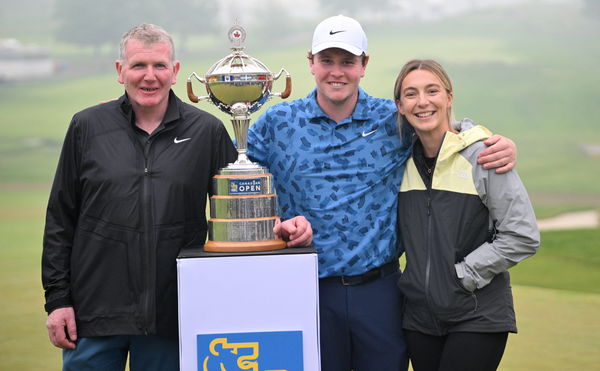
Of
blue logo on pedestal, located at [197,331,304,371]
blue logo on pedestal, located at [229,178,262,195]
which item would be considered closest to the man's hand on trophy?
blue logo on pedestal, located at [229,178,262,195]

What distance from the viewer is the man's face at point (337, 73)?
9.42ft

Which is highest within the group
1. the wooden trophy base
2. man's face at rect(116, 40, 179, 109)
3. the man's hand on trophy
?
man's face at rect(116, 40, 179, 109)

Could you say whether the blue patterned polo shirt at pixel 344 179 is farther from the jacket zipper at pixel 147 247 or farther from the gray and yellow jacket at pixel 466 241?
the jacket zipper at pixel 147 247

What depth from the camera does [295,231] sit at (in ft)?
8.77

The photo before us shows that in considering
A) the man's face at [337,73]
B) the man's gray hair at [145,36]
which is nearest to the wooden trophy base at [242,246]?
the man's face at [337,73]

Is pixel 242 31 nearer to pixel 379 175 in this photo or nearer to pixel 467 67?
pixel 379 175

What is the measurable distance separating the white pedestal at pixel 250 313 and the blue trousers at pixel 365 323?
1.00 ft

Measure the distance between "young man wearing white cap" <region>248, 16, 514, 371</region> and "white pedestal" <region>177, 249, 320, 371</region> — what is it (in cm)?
30

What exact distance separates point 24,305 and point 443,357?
5192mm

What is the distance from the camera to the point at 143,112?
109 inches

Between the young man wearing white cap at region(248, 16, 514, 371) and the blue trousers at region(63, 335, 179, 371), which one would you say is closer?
the blue trousers at region(63, 335, 179, 371)

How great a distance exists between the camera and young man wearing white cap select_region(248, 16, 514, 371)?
2.88 meters

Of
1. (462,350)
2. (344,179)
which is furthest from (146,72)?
(462,350)

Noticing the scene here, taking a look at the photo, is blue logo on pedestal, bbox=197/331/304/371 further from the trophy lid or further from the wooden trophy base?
the trophy lid
